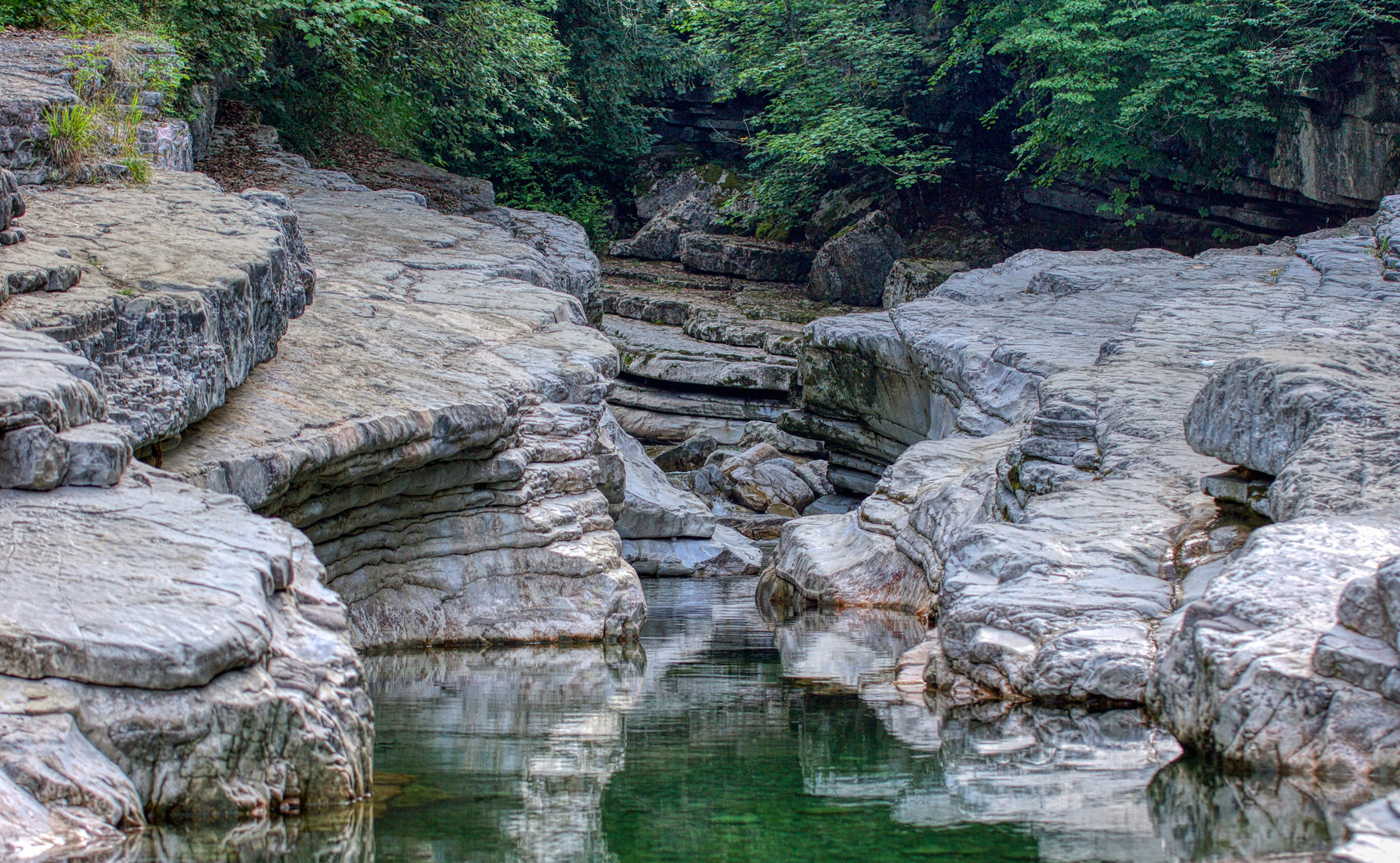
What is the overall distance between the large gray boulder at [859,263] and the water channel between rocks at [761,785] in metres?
17.1

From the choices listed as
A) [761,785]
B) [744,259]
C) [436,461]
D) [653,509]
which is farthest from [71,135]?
[744,259]

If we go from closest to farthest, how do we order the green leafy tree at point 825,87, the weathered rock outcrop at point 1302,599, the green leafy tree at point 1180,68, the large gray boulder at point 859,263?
the weathered rock outcrop at point 1302,599 < the green leafy tree at point 1180,68 < the green leafy tree at point 825,87 < the large gray boulder at point 859,263

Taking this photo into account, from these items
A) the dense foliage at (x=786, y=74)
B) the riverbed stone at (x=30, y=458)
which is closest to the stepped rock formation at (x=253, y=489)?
the riverbed stone at (x=30, y=458)

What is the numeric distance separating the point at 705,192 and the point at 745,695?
21370mm

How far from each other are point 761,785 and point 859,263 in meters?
19.4

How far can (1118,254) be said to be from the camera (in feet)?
53.3

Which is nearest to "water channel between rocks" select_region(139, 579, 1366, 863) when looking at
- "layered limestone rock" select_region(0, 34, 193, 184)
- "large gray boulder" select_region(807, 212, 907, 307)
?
"layered limestone rock" select_region(0, 34, 193, 184)

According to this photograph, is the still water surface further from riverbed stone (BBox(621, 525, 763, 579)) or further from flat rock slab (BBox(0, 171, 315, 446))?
riverbed stone (BBox(621, 525, 763, 579))

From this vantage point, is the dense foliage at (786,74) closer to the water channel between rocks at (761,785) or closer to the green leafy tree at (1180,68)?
the green leafy tree at (1180,68)

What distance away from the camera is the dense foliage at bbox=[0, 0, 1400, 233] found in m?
14.6

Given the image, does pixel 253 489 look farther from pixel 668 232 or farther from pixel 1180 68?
pixel 668 232

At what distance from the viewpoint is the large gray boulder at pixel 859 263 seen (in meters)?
22.7

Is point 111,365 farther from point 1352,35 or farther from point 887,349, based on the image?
point 1352,35

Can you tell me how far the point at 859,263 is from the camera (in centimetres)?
2272
